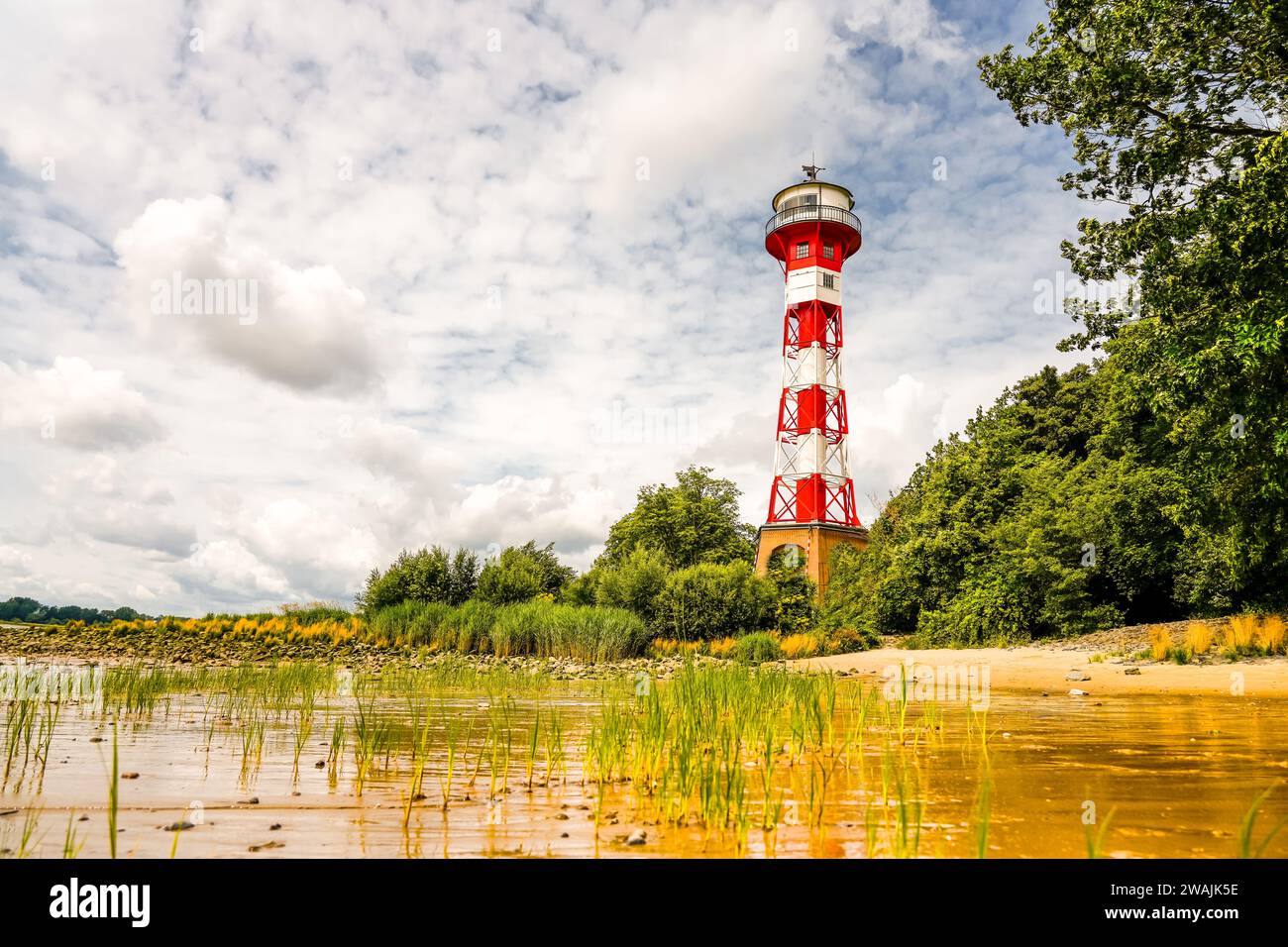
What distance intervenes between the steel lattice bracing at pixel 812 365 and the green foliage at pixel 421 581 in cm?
1751

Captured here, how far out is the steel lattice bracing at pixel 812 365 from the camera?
3809cm

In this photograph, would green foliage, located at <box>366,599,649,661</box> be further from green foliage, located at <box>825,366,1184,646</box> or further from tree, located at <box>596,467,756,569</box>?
tree, located at <box>596,467,756,569</box>

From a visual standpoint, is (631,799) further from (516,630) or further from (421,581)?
(421,581)

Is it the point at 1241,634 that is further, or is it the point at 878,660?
the point at 878,660

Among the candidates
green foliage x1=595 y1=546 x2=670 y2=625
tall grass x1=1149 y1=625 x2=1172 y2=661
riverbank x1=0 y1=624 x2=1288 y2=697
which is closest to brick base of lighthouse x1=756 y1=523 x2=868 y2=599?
green foliage x1=595 y1=546 x2=670 y2=625

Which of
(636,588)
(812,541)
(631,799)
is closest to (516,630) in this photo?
(636,588)

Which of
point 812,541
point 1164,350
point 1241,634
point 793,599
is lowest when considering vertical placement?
point 793,599

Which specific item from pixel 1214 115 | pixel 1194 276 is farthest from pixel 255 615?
pixel 1214 115

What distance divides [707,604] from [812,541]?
12.7 meters

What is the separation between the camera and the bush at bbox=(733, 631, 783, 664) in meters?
20.4

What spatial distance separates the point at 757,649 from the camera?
20.8m

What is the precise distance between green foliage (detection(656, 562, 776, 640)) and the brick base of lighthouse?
30.4 ft

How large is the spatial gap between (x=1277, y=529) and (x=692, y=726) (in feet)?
50.8
